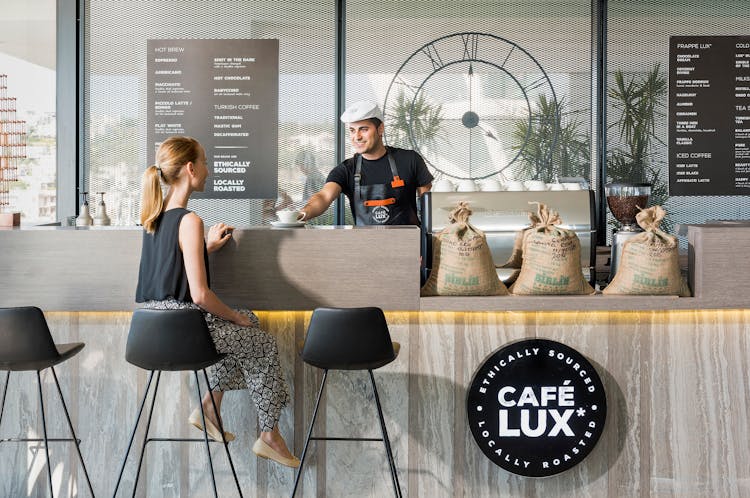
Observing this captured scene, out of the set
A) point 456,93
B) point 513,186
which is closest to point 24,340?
point 513,186

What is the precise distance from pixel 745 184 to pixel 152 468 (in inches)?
142

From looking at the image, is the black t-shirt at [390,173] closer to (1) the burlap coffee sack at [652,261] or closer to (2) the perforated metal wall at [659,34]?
(2) the perforated metal wall at [659,34]

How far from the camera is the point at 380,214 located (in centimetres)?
476

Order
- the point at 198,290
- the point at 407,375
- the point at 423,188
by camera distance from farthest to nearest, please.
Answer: the point at 423,188, the point at 407,375, the point at 198,290

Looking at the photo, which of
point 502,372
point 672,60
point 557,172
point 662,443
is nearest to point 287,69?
point 557,172

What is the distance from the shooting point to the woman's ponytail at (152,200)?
3240 millimetres

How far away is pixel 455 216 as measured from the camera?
3.52 meters

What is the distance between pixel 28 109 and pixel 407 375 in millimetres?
2936

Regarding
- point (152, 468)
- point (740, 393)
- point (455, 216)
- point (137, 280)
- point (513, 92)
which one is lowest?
point (152, 468)

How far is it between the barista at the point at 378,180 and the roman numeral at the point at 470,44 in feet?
2.73

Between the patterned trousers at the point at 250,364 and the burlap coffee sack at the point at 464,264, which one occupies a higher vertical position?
the burlap coffee sack at the point at 464,264

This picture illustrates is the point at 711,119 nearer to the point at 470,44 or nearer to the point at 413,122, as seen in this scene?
the point at 470,44

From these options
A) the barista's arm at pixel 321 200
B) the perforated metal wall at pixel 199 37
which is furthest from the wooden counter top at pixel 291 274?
the perforated metal wall at pixel 199 37

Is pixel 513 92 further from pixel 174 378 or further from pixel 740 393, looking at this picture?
pixel 174 378
